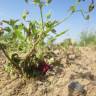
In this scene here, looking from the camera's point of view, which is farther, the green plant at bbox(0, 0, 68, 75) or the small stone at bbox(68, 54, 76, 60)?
the small stone at bbox(68, 54, 76, 60)

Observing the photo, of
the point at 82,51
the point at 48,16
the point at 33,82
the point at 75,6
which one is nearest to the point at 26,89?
the point at 33,82

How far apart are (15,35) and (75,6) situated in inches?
23.7

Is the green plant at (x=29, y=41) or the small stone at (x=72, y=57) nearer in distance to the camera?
the green plant at (x=29, y=41)

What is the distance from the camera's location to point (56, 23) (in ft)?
8.57

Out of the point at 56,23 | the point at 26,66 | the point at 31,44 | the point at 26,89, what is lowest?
the point at 26,89

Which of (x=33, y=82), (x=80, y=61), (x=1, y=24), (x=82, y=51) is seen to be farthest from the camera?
(x=82, y=51)

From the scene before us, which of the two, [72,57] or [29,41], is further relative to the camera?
[72,57]

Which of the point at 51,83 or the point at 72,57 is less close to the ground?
the point at 72,57

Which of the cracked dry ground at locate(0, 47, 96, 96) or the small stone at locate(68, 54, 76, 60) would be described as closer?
the cracked dry ground at locate(0, 47, 96, 96)

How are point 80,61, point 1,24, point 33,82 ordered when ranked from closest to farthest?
point 1,24, point 33,82, point 80,61

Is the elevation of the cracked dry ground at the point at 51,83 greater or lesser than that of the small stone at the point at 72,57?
lesser

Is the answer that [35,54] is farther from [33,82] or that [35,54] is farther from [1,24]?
[1,24]

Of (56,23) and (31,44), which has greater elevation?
(56,23)

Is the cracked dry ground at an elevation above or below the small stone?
below
